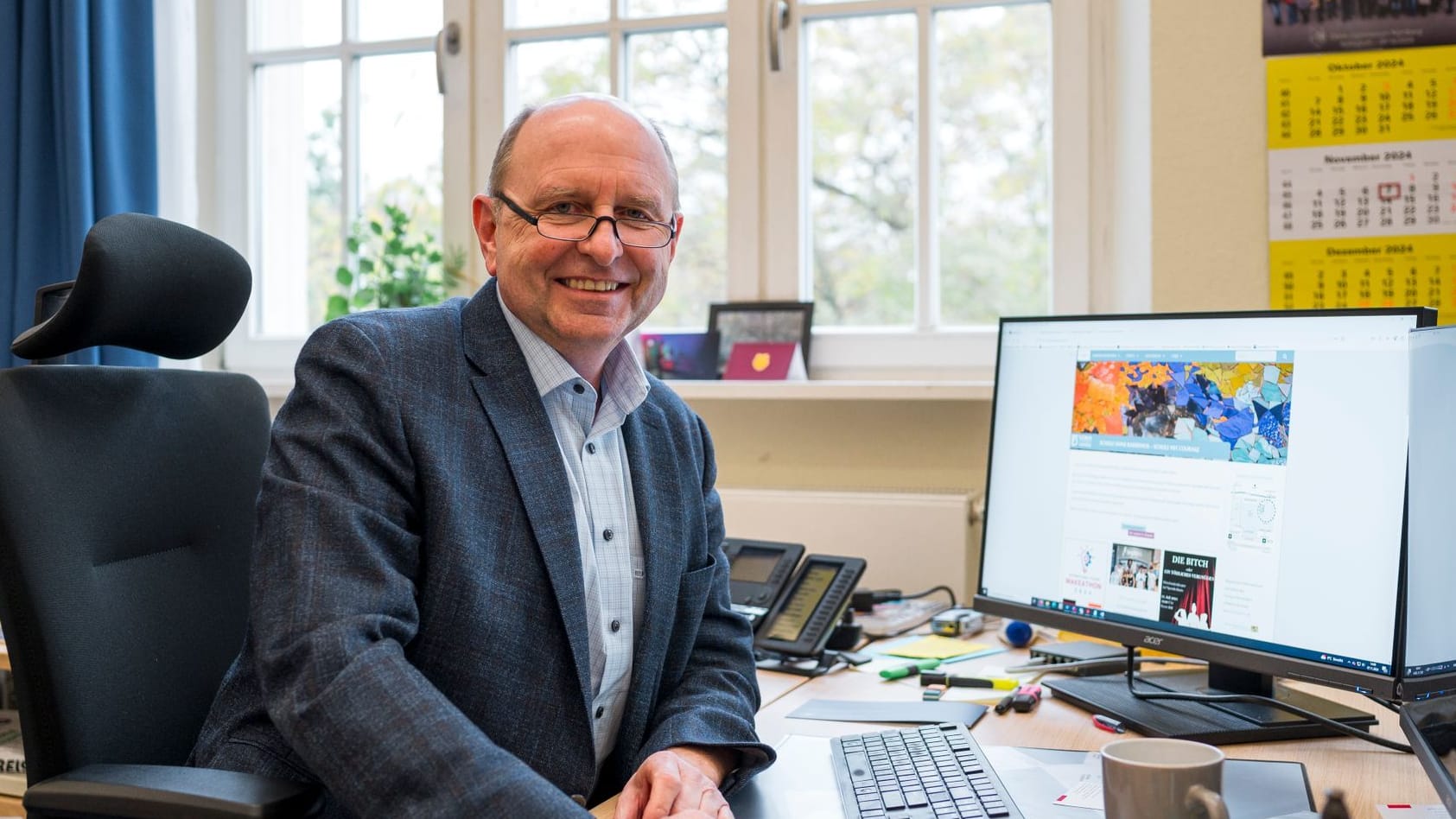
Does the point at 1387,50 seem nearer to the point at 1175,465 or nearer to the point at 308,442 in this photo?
the point at 1175,465

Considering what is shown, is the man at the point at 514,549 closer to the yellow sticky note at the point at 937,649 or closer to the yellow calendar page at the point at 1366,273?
the yellow sticky note at the point at 937,649

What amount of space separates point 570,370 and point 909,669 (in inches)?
25.4

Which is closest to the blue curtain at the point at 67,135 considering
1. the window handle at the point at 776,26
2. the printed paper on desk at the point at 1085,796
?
the window handle at the point at 776,26

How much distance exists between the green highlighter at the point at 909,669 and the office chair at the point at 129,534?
0.76 m

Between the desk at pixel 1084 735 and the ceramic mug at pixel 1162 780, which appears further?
the desk at pixel 1084 735

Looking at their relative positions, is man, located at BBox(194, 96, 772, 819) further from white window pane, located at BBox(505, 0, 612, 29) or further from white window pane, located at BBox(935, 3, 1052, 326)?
white window pane, located at BBox(505, 0, 612, 29)

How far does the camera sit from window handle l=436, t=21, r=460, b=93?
8.83 ft

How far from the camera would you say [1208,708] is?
134 centimetres

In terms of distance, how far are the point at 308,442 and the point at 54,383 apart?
357mm

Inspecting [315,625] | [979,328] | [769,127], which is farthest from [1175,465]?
[769,127]

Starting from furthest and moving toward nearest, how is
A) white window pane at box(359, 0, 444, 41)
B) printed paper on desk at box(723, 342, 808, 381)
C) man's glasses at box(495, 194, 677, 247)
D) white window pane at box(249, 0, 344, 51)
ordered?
white window pane at box(249, 0, 344, 51)
white window pane at box(359, 0, 444, 41)
printed paper on desk at box(723, 342, 808, 381)
man's glasses at box(495, 194, 677, 247)

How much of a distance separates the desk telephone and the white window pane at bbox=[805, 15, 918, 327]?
2.63 feet

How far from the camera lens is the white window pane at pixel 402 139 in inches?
111

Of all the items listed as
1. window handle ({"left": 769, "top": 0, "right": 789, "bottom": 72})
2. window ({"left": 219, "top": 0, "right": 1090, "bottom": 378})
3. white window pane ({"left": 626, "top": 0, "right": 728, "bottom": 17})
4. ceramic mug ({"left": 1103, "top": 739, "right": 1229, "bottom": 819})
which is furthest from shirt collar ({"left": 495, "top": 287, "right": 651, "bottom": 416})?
white window pane ({"left": 626, "top": 0, "right": 728, "bottom": 17})
